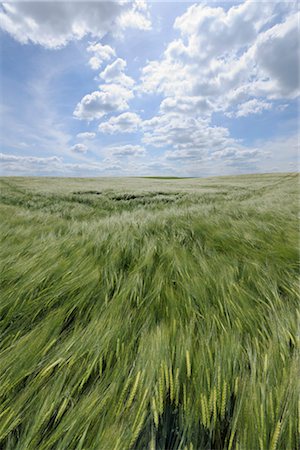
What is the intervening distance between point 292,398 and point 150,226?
188cm

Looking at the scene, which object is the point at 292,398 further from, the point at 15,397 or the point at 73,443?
the point at 15,397

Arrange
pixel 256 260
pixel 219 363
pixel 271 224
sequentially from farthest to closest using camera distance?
pixel 271 224
pixel 256 260
pixel 219 363

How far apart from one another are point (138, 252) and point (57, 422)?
3.64ft

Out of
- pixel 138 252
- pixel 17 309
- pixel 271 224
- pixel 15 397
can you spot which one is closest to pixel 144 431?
pixel 15 397

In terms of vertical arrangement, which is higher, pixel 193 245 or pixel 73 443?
pixel 193 245

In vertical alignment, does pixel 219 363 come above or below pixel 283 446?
above

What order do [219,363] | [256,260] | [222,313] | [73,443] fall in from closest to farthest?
[73,443], [219,363], [222,313], [256,260]

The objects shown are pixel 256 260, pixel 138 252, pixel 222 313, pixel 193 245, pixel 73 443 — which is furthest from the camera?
pixel 193 245

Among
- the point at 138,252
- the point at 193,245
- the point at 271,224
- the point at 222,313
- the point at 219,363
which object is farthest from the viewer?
the point at 271,224

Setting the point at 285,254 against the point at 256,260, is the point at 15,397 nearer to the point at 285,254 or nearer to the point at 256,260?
the point at 256,260

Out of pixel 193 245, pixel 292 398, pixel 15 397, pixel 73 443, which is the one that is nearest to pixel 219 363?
pixel 292 398

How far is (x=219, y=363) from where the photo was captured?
2.23 ft

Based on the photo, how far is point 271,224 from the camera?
2229 mm

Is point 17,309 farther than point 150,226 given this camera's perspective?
No
